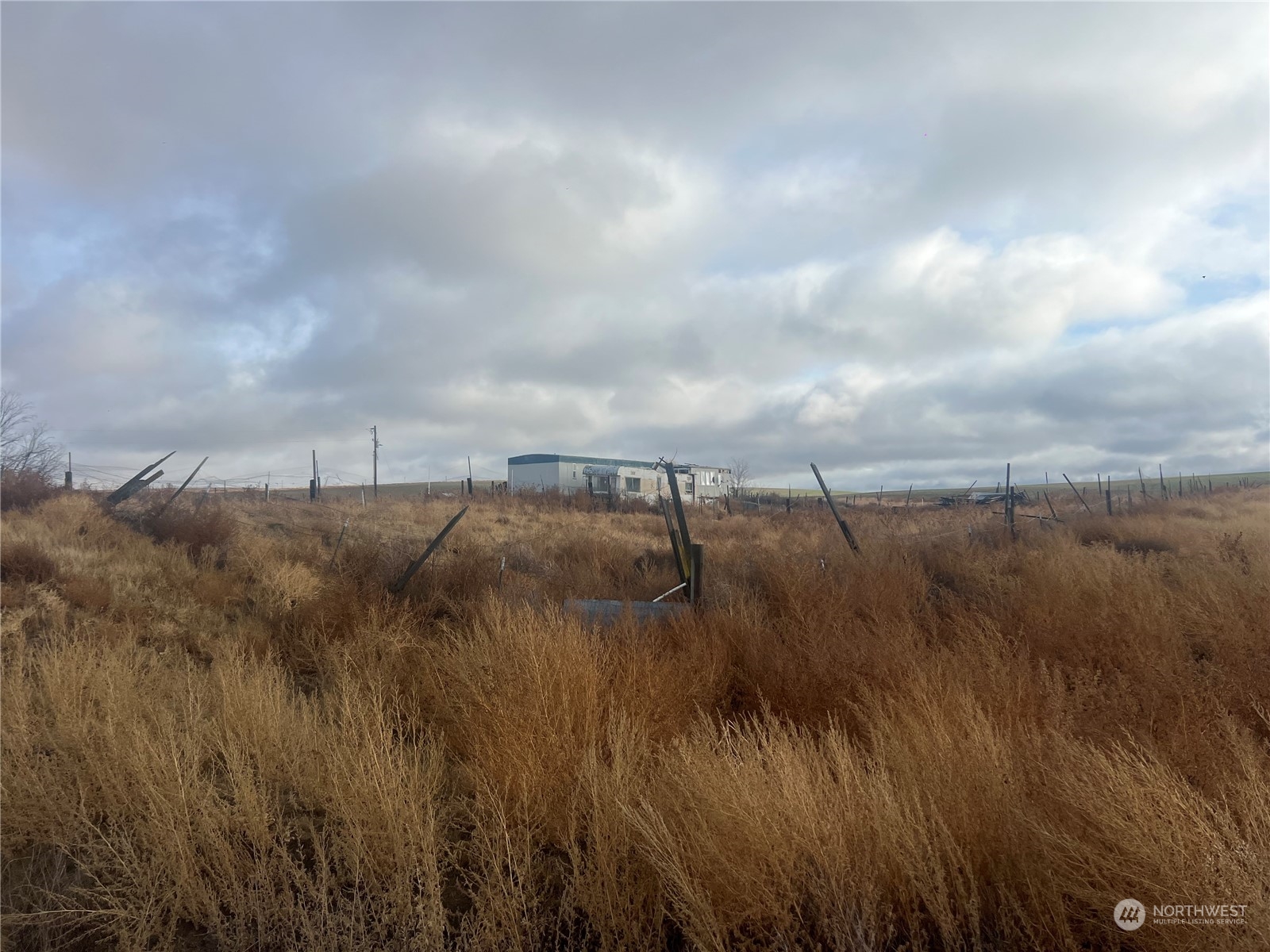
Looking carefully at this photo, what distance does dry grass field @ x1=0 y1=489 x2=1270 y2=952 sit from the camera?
9.84 ft

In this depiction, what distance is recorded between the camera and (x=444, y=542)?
19016 mm

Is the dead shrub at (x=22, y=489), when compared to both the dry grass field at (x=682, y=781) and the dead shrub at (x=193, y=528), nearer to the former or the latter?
the dead shrub at (x=193, y=528)

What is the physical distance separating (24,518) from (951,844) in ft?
58.6

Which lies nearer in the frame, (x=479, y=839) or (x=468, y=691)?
(x=479, y=839)

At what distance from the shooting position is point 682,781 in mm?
3641

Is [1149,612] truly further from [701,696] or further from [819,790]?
[819,790]

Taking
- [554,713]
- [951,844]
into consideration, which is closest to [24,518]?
[554,713]

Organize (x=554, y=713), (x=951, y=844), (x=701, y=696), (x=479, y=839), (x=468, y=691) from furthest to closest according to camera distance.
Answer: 1. (x=701, y=696)
2. (x=468, y=691)
3. (x=554, y=713)
4. (x=479, y=839)
5. (x=951, y=844)

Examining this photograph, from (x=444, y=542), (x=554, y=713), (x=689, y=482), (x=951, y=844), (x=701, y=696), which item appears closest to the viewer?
(x=951, y=844)

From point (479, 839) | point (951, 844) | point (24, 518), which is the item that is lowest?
point (479, 839)

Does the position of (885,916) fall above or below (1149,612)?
below
